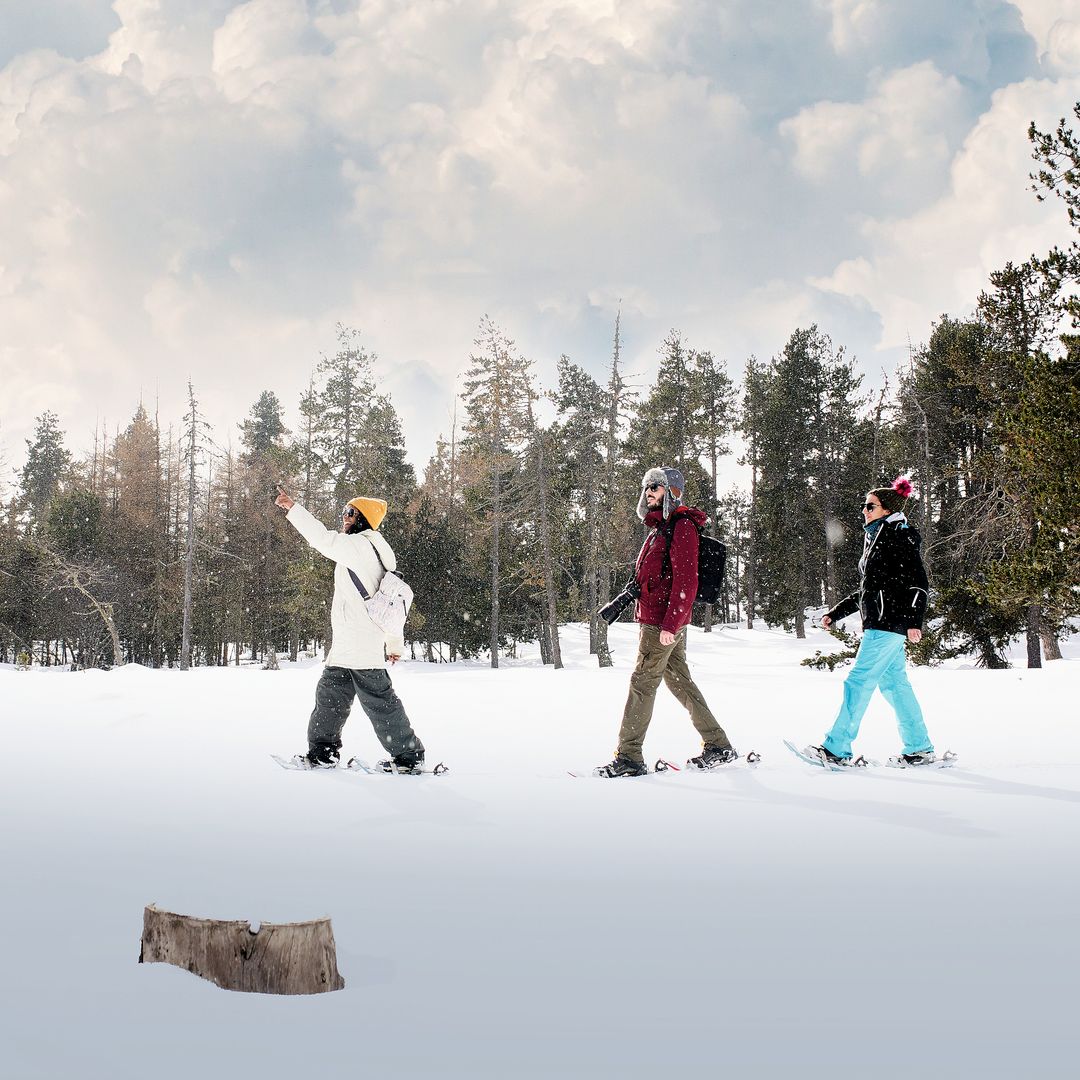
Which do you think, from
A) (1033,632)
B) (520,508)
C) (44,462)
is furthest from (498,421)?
(44,462)

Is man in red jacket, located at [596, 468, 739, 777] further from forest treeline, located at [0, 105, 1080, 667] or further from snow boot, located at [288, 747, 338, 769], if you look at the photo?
forest treeline, located at [0, 105, 1080, 667]

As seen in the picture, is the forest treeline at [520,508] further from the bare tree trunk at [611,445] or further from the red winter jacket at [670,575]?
the red winter jacket at [670,575]

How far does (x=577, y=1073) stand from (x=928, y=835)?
10.4ft

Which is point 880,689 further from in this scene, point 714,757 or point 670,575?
point 670,575

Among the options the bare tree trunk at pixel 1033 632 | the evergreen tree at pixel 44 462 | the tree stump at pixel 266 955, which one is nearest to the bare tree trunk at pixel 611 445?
the bare tree trunk at pixel 1033 632

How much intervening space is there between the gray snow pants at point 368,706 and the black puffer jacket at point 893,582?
3558 mm

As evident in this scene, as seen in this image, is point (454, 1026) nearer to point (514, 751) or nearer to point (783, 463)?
point (514, 751)

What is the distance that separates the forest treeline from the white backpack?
14.7m

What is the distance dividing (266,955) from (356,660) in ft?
12.7

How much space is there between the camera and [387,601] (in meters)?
6.64

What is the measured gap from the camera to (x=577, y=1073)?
2.30m

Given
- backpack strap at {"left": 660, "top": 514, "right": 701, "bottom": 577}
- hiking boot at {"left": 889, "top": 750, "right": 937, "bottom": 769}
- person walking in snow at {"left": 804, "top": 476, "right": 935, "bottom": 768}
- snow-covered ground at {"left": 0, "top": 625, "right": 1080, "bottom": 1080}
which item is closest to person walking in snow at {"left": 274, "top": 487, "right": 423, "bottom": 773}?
snow-covered ground at {"left": 0, "top": 625, "right": 1080, "bottom": 1080}

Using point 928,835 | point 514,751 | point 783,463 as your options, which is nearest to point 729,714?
point 514,751

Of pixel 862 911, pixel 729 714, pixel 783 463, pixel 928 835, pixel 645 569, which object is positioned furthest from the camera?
pixel 783 463
